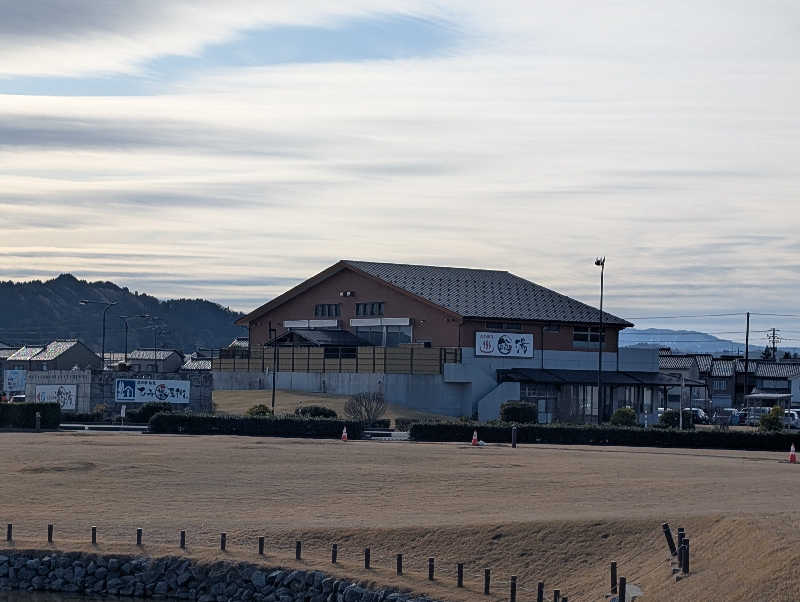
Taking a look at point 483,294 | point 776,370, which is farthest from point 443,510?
point 776,370

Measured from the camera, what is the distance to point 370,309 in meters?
96.2

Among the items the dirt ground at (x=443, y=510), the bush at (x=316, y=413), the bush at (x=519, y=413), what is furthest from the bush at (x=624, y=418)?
the dirt ground at (x=443, y=510)

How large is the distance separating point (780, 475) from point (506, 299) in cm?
5227

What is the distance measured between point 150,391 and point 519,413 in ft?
78.1

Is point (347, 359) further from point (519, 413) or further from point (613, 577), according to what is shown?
point (613, 577)

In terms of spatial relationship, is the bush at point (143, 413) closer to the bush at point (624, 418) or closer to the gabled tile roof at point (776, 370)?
the bush at point (624, 418)

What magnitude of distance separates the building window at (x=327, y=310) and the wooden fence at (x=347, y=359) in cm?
546

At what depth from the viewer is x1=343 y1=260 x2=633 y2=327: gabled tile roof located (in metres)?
92.3

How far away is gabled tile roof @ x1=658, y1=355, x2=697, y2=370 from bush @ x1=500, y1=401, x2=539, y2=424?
57.5m

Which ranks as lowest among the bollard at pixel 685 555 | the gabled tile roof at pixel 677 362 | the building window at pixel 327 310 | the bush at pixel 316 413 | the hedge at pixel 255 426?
the bollard at pixel 685 555

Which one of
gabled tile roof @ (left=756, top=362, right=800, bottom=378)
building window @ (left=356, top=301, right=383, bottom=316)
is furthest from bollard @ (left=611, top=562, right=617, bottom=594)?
gabled tile roof @ (left=756, top=362, right=800, bottom=378)

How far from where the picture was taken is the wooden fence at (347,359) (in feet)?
285

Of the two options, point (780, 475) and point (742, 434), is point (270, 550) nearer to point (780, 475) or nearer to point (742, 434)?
point (780, 475)

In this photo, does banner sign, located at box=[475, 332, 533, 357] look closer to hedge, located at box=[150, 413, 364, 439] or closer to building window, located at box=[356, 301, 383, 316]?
building window, located at box=[356, 301, 383, 316]
